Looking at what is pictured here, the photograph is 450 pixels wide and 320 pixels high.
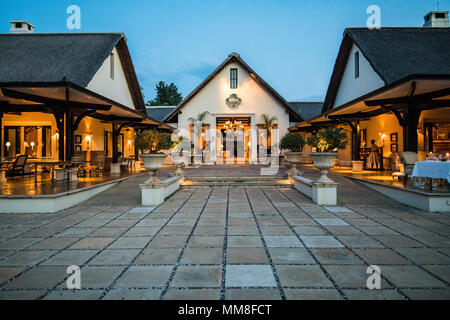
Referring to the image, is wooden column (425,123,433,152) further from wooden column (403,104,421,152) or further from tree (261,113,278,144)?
tree (261,113,278,144)

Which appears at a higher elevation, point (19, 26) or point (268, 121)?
point (19, 26)

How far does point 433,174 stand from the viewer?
5648mm

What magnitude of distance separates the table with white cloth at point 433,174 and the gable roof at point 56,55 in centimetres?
1184

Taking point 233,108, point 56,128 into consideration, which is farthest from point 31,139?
point 233,108

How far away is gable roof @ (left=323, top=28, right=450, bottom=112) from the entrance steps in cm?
652

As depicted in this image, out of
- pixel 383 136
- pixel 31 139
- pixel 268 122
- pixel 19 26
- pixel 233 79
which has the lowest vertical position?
pixel 31 139

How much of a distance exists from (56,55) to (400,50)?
16938 mm

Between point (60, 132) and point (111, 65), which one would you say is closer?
point (60, 132)

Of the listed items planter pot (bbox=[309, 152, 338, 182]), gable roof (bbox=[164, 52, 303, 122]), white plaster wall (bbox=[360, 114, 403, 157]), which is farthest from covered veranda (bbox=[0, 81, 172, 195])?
white plaster wall (bbox=[360, 114, 403, 157])

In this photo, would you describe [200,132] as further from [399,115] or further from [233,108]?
[399,115]

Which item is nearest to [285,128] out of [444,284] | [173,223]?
[173,223]

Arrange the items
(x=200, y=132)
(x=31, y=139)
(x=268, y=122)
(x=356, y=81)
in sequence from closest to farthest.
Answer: (x=31, y=139)
(x=356, y=81)
(x=268, y=122)
(x=200, y=132)
